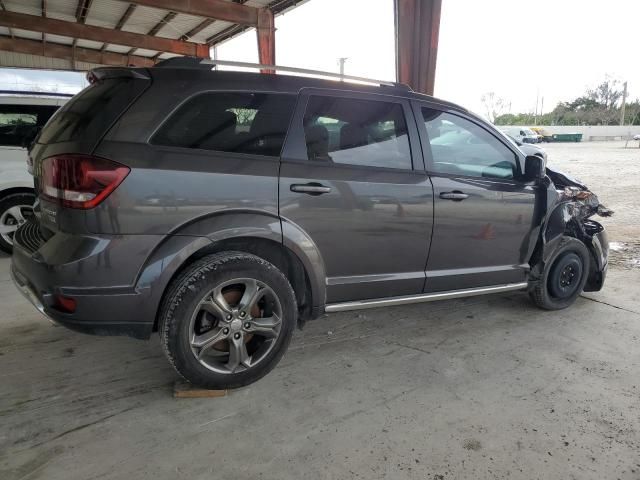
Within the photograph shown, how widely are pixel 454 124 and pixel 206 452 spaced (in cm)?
266

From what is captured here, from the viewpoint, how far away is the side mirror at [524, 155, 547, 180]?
351 cm

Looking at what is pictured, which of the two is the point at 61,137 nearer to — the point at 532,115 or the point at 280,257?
the point at 280,257

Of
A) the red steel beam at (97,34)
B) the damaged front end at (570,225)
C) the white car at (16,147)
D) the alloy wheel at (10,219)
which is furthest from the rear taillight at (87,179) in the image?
the red steel beam at (97,34)

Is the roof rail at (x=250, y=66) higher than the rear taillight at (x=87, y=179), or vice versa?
the roof rail at (x=250, y=66)

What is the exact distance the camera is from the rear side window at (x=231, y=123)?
240cm

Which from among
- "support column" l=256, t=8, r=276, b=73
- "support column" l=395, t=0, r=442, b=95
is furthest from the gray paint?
"support column" l=256, t=8, r=276, b=73

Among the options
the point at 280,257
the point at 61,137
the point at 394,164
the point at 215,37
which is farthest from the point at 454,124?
the point at 215,37

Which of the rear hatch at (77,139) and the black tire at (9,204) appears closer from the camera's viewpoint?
the rear hatch at (77,139)

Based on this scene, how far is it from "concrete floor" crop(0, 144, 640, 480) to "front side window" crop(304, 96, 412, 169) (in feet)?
4.32

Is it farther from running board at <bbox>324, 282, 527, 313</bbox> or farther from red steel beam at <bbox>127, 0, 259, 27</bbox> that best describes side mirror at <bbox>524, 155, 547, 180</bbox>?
red steel beam at <bbox>127, 0, 259, 27</bbox>

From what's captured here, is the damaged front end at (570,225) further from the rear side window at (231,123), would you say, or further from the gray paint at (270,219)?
the rear side window at (231,123)

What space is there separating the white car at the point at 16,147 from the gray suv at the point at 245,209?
9.13 ft

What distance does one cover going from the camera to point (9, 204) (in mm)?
5215

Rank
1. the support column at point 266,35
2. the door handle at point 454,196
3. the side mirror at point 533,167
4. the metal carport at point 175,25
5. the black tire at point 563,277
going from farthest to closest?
the support column at point 266,35 < the metal carport at point 175,25 < the black tire at point 563,277 < the side mirror at point 533,167 < the door handle at point 454,196
